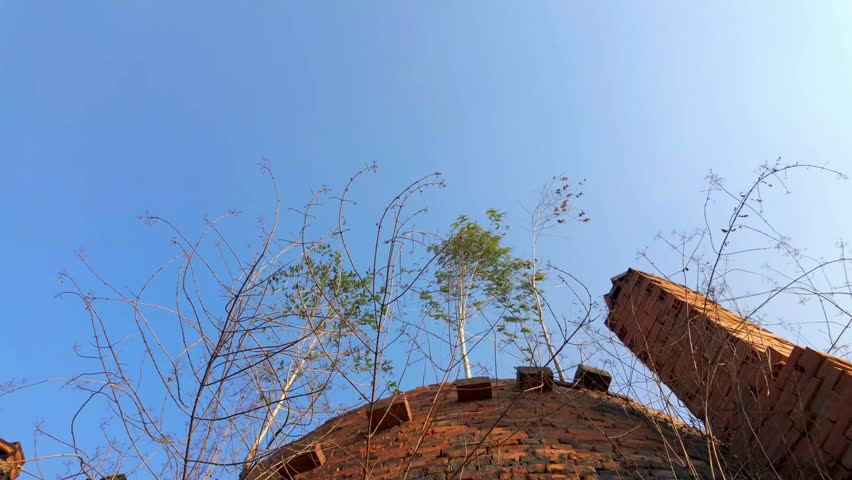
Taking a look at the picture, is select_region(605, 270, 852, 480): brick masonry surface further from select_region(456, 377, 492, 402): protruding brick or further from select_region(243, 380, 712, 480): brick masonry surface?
select_region(456, 377, 492, 402): protruding brick

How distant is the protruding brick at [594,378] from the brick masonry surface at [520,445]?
11 cm

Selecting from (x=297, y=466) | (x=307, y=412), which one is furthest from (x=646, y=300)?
(x=307, y=412)

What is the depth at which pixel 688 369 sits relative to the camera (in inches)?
237

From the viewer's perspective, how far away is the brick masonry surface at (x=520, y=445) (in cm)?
441

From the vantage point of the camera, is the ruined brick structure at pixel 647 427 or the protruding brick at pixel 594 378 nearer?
the ruined brick structure at pixel 647 427

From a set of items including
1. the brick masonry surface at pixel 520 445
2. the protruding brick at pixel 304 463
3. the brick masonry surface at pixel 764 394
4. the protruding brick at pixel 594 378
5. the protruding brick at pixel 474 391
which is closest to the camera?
the brick masonry surface at pixel 764 394

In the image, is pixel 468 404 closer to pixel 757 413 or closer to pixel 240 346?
pixel 757 413

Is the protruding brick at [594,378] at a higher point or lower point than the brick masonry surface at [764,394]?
higher

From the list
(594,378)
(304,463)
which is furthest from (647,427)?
(304,463)

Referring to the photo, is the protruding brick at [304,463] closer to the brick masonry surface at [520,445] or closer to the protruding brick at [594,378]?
the brick masonry surface at [520,445]

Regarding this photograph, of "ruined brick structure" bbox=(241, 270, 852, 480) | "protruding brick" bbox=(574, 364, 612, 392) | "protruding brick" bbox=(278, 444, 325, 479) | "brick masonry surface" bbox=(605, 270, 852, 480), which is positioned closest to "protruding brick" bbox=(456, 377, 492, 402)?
"ruined brick structure" bbox=(241, 270, 852, 480)

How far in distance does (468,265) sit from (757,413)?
5.46 meters

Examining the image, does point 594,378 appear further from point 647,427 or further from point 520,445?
point 520,445

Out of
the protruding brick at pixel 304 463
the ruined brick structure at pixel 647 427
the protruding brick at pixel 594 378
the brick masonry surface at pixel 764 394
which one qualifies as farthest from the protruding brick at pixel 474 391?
the brick masonry surface at pixel 764 394
